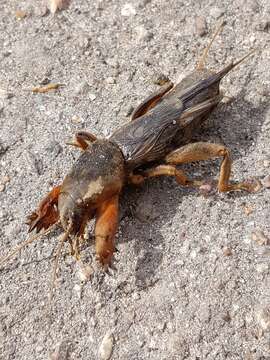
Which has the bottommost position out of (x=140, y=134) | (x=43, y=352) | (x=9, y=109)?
(x=43, y=352)

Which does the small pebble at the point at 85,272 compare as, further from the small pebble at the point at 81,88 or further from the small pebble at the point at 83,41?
the small pebble at the point at 83,41

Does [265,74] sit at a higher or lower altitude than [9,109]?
lower

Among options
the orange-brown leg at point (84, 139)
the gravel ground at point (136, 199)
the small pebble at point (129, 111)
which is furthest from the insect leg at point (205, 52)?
the orange-brown leg at point (84, 139)

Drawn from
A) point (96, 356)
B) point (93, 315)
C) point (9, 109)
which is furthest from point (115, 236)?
point (9, 109)

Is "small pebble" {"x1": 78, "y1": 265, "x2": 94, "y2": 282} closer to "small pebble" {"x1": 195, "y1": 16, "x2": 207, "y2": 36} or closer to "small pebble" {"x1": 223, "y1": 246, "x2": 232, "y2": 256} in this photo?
"small pebble" {"x1": 223, "y1": 246, "x2": 232, "y2": 256}

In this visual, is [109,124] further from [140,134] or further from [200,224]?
[200,224]

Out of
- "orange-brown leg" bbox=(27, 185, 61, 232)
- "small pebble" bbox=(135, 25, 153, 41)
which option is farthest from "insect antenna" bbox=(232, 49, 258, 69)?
"orange-brown leg" bbox=(27, 185, 61, 232)
